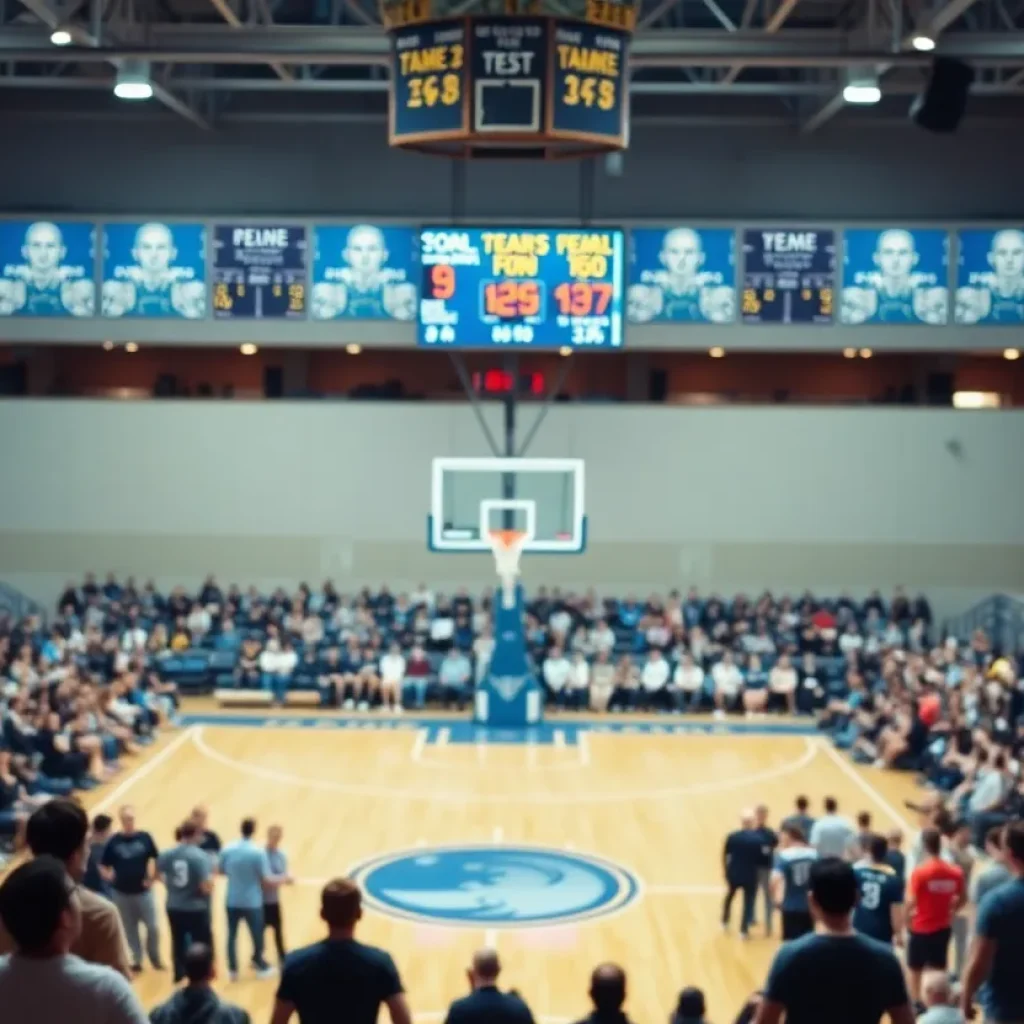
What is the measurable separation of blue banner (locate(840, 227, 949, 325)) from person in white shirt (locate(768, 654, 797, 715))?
687 centimetres

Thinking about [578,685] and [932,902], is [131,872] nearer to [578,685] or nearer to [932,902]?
[932,902]

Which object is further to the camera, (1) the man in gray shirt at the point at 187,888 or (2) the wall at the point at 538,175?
(2) the wall at the point at 538,175

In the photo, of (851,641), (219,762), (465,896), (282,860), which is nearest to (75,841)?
(282,860)

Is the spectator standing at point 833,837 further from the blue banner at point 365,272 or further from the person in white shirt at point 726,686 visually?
the blue banner at point 365,272

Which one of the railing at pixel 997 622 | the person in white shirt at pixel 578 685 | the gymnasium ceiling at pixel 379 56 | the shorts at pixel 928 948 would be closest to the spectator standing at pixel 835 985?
the shorts at pixel 928 948

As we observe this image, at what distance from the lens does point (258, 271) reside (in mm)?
28797

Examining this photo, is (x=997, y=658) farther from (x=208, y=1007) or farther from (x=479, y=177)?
(x=208, y=1007)

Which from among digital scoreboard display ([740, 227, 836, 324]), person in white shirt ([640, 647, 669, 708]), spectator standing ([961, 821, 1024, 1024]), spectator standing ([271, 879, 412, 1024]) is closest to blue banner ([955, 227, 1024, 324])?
digital scoreboard display ([740, 227, 836, 324])

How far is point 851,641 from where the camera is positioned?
26.8 meters

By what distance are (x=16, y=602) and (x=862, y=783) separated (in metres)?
16.8

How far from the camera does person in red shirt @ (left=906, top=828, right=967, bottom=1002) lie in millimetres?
10680

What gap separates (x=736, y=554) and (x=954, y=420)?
4.69 meters

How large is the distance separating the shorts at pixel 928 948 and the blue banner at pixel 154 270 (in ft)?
68.0

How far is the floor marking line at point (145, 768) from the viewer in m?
18.3
